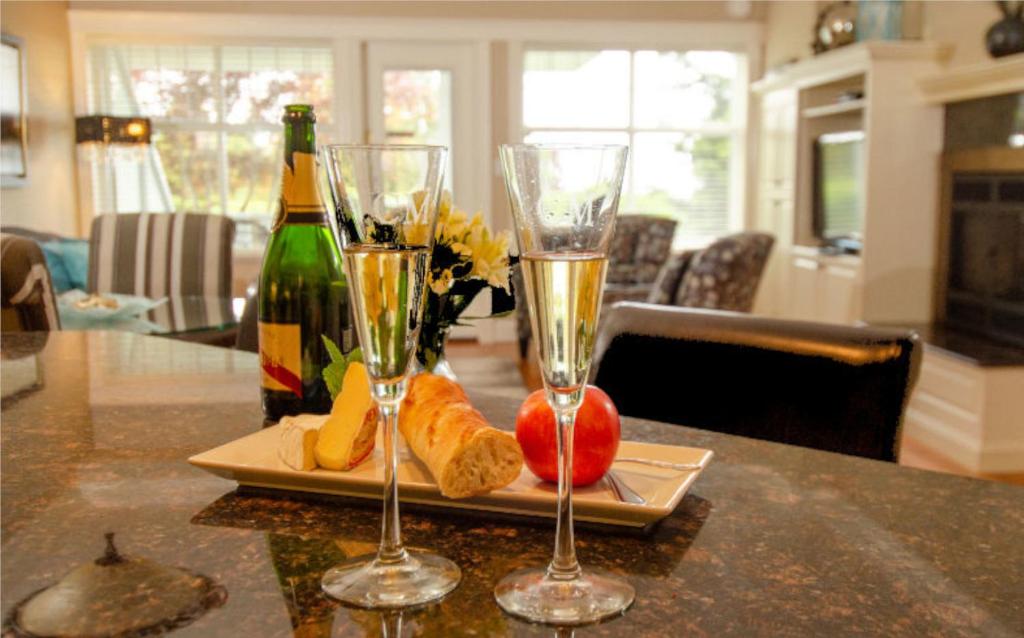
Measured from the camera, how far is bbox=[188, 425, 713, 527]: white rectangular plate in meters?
0.70

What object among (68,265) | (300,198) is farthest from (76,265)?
(300,198)

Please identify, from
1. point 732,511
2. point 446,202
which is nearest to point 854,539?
point 732,511

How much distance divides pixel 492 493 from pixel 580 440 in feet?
0.25

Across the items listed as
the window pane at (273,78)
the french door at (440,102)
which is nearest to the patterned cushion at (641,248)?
the french door at (440,102)

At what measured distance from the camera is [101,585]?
23.7 inches

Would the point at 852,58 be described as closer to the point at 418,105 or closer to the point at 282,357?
the point at 418,105

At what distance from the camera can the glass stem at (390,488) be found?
1.91ft

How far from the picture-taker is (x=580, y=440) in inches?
28.6

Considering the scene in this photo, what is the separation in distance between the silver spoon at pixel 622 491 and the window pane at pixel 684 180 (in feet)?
20.5

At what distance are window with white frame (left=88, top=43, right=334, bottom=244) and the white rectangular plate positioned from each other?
5.91 metres

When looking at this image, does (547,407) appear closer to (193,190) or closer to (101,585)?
(101,585)

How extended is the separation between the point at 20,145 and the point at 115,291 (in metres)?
2.39

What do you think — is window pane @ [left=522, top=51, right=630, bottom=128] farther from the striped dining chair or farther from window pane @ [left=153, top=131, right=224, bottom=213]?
the striped dining chair

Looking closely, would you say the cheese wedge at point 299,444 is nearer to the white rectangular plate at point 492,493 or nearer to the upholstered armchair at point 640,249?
the white rectangular plate at point 492,493
